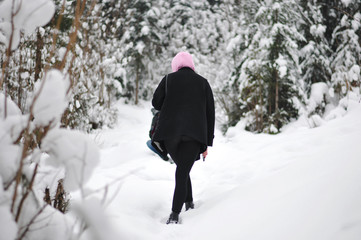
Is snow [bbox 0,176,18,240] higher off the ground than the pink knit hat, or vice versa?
the pink knit hat

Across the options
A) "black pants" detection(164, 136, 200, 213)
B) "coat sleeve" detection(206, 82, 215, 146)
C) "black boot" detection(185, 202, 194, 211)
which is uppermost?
"coat sleeve" detection(206, 82, 215, 146)

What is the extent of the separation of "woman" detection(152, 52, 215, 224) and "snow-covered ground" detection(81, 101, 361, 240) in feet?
0.99

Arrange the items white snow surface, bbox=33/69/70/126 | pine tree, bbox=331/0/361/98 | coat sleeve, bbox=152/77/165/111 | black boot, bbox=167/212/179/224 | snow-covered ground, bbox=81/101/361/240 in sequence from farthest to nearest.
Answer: pine tree, bbox=331/0/361/98
coat sleeve, bbox=152/77/165/111
black boot, bbox=167/212/179/224
snow-covered ground, bbox=81/101/361/240
white snow surface, bbox=33/69/70/126

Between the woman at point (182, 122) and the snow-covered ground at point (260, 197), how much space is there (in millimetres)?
302

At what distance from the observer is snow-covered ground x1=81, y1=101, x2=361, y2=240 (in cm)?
106

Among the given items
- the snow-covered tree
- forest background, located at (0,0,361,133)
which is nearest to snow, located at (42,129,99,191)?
forest background, located at (0,0,361,133)

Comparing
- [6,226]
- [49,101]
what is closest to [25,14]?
[49,101]

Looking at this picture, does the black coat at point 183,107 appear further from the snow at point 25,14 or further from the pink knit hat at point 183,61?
the snow at point 25,14

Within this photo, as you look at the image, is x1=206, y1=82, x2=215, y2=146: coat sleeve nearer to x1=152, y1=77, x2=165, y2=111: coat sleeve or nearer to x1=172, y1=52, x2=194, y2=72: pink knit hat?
x1=172, y1=52, x2=194, y2=72: pink knit hat

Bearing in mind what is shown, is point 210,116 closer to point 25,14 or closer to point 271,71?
point 25,14

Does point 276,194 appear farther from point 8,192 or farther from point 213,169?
point 213,169

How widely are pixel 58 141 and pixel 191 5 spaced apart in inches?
531

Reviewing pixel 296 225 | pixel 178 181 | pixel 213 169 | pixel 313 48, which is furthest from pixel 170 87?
pixel 313 48

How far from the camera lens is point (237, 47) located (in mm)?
6578
